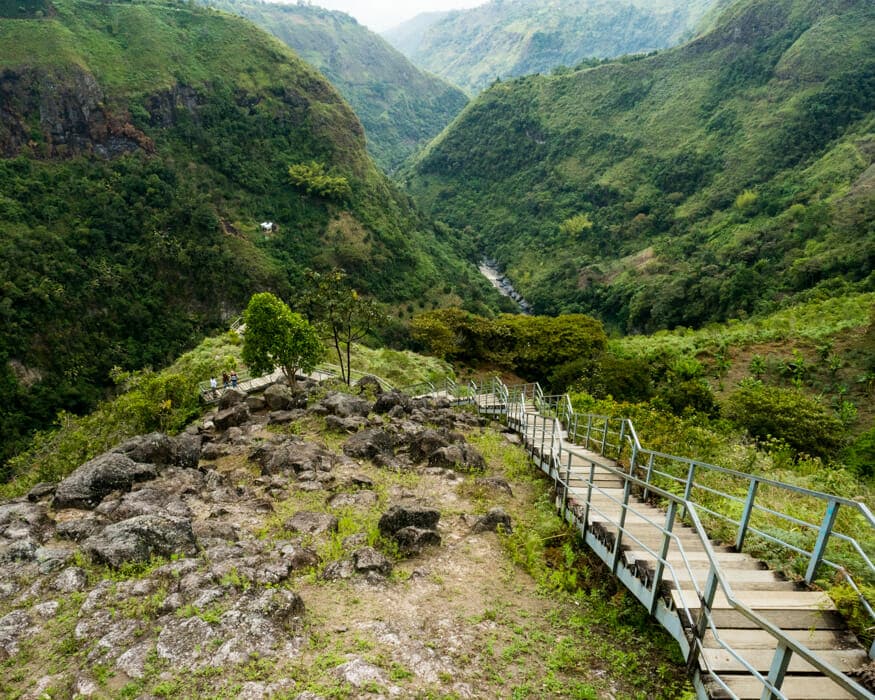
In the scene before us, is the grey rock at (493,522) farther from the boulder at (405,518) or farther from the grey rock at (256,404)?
the grey rock at (256,404)

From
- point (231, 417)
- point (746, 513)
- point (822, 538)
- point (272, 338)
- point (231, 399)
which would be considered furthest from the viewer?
point (272, 338)

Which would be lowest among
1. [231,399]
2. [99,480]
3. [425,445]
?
[231,399]

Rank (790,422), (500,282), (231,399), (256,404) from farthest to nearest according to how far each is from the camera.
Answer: (500,282) < (790,422) < (231,399) < (256,404)

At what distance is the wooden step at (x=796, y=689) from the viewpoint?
138 inches

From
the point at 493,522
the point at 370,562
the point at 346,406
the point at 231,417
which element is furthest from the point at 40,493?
the point at 493,522

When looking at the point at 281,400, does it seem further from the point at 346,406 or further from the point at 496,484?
the point at 496,484

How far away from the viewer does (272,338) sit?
22266mm

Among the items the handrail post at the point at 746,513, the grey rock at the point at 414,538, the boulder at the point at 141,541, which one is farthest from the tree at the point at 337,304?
the handrail post at the point at 746,513

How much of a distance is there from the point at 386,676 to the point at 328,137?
96264 mm

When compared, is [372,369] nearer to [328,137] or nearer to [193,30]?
[328,137]

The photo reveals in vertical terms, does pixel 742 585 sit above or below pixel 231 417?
above

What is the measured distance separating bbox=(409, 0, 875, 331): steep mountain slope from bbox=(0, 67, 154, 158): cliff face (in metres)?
71.9

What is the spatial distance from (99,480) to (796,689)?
12.2 metres

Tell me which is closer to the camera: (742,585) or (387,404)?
(742,585)
